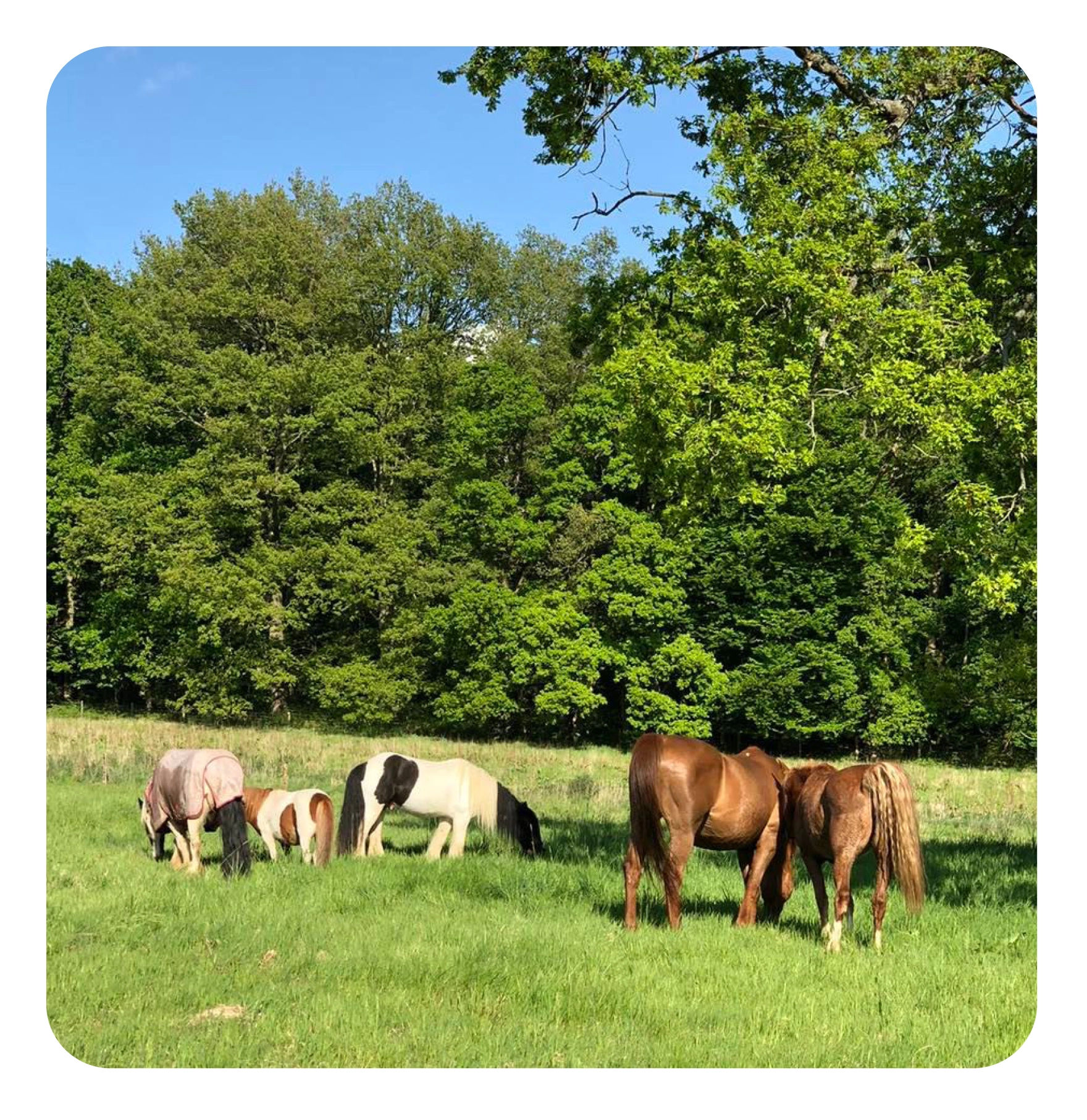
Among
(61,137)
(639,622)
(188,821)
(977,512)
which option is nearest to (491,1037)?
(188,821)

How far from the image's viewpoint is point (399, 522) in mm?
29141

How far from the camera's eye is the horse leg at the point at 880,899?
24.5 feet

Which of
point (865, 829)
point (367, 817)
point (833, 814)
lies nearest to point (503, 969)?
point (833, 814)

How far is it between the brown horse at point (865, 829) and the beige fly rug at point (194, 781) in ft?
16.0

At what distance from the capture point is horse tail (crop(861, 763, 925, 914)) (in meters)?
7.42

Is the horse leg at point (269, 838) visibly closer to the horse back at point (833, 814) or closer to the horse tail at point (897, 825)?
the horse back at point (833, 814)

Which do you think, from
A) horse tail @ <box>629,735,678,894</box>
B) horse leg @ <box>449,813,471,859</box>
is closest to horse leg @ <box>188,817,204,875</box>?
horse leg @ <box>449,813,471,859</box>

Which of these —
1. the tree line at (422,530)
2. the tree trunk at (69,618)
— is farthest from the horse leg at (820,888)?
the tree trunk at (69,618)

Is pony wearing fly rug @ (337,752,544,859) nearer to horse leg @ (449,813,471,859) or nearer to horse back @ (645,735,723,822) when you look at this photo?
horse leg @ (449,813,471,859)

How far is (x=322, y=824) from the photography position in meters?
10.7

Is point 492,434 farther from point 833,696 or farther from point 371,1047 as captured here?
point 371,1047

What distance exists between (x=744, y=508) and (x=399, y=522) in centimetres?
930

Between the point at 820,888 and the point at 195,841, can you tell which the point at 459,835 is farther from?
the point at 820,888
